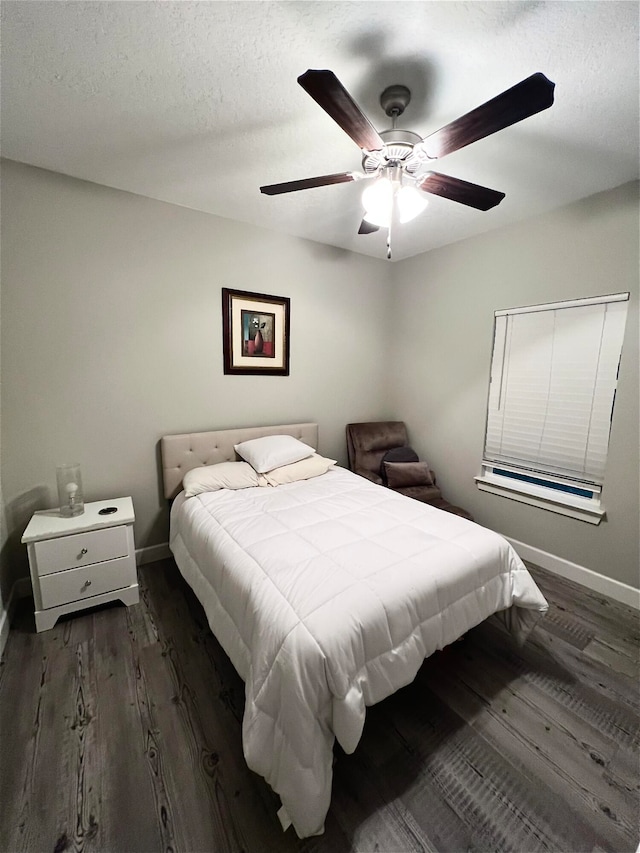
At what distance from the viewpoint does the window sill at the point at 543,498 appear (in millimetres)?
2375

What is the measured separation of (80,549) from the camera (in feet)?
6.52

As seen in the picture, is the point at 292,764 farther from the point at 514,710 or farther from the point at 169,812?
the point at 514,710

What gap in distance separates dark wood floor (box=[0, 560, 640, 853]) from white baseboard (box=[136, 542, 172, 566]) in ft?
2.18

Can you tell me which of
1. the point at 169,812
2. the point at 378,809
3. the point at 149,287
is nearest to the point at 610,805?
the point at 378,809

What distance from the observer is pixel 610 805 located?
1.20 m

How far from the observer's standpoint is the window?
7.50 feet

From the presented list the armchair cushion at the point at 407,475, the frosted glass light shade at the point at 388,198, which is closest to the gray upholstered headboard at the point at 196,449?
the armchair cushion at the point at 407,475

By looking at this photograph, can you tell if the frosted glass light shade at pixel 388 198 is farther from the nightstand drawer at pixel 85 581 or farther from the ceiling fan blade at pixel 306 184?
the nightstand drawer at pixel 85 581

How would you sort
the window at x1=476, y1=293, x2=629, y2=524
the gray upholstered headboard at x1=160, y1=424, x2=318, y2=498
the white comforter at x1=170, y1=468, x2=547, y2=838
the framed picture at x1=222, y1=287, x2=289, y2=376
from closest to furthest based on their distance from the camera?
the white comforter at x1=170, y1=468, x2=547, y2=838, the window at x1=476, y1=293, x2=629, y2=524, the gray upholstered headboard at x1=160, y1=424, x2=318, y2=498, the framed picture at x1=222, y1=287, x2=289, y2=376

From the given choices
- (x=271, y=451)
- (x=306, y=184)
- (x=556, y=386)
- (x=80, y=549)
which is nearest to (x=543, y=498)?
(x=556, y=386)

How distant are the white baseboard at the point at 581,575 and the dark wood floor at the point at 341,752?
42 centimetres

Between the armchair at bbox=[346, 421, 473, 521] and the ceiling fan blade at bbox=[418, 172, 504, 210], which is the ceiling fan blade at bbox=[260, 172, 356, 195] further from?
the armchair at bbox=[346, 421, 473, 521]

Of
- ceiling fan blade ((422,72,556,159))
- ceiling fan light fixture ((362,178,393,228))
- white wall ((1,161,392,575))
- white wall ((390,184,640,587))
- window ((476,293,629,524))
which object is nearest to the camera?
ceiling fan blade ((422,72,556,159))

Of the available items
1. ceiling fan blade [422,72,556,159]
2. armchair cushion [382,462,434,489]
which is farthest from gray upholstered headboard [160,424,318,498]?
ceiling fan blade [422,72,556,159]
